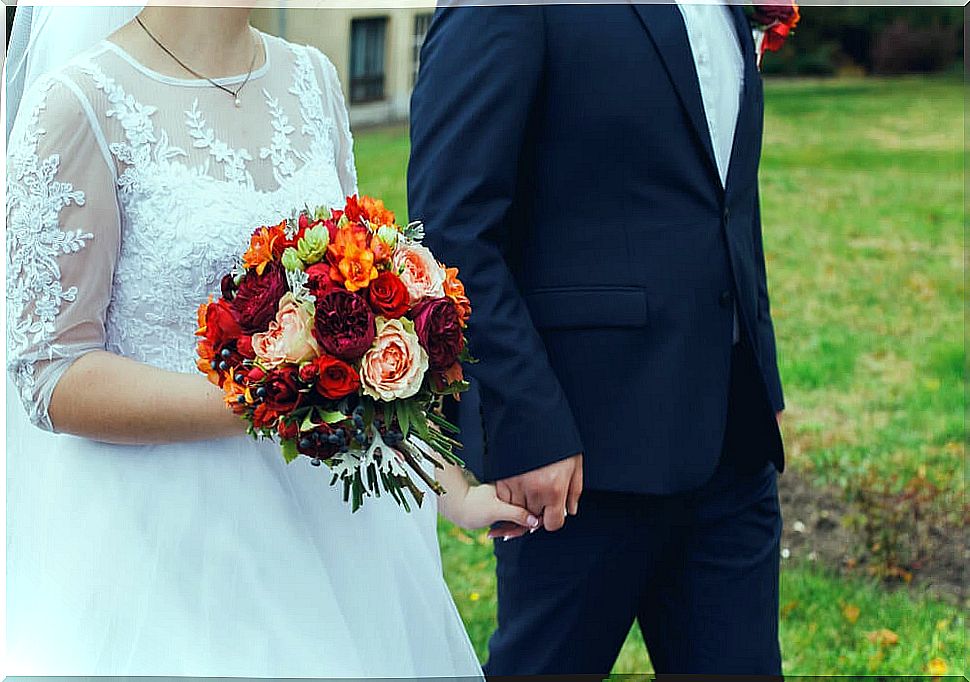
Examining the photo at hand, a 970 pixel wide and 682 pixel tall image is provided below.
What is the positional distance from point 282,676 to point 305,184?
0.55m

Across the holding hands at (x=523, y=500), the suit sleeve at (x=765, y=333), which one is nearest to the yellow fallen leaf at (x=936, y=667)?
the suit sleeve at (x=765, y=333)

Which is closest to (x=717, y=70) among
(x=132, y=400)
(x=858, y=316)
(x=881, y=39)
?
(x=132, y=400)

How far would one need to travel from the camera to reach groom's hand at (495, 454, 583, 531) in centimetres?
145

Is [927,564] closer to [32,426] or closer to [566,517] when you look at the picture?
[566,517]

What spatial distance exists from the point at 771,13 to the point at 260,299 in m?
0.88

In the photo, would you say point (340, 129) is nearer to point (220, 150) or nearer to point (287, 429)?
point (220, 150)

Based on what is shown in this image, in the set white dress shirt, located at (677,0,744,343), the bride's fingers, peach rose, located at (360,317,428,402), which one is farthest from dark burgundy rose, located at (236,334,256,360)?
white dress shirt, located at (677,0,744,343)

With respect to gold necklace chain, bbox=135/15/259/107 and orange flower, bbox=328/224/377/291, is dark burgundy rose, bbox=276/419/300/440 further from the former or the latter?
gold necklace chain, bbox=135/15/259/107

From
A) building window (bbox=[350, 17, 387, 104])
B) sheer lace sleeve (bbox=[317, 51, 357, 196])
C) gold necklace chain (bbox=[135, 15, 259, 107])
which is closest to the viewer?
gold necklace chain (bbox=[135, 15, 259, 107])

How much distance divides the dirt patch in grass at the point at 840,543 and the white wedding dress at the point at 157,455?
67.5 inches

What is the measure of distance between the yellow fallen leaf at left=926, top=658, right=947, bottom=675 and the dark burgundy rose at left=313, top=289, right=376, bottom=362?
5.70 ft

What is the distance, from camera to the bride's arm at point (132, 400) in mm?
1296

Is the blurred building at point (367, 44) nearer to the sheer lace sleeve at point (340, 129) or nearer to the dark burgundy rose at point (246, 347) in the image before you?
the sheer lace sleeve at point (340, 129)

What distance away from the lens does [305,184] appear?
143 centimetres
